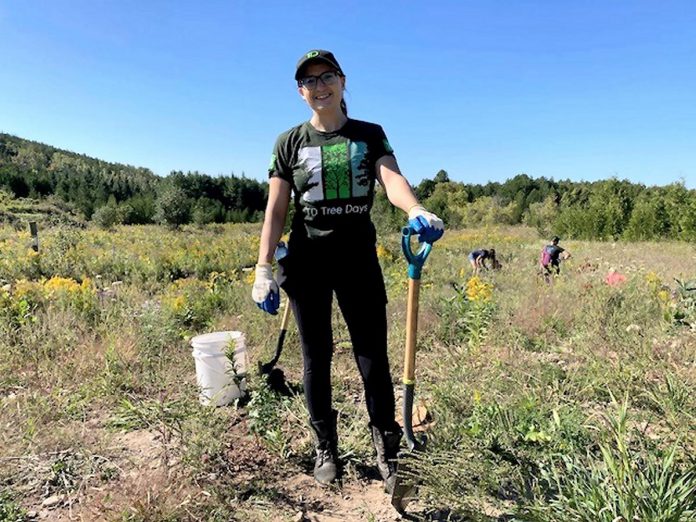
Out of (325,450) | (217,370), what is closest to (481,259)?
(217,370)

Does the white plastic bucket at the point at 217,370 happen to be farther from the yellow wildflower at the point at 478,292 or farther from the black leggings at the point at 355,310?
the yellow wildflower at the point at 478,292

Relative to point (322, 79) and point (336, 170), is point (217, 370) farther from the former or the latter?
point (322, 79)

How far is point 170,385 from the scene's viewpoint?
10.3 feet

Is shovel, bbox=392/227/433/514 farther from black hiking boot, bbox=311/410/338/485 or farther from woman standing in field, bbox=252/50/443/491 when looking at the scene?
black hiking boot, bbox=311/410/338/485

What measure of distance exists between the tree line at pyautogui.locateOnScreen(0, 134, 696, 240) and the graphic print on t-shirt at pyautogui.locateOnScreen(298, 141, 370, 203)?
1040 cm

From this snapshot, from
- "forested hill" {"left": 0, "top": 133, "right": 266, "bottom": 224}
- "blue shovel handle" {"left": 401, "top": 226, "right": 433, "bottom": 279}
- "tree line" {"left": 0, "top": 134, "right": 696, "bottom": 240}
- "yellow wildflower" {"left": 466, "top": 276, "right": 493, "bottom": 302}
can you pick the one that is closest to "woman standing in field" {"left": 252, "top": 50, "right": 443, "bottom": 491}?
"blue shovel handle" {"left": 401, "top": 226, "right": 433, "bottom": 279}

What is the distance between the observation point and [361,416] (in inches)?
107

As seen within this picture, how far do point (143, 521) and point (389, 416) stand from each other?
1056 millimetres

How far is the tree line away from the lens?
2241cm

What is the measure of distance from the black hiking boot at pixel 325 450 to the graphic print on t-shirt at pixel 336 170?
1.08 meters

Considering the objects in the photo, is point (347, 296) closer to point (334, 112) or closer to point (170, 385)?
point (334, 112)

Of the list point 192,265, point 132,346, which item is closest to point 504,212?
point 192,265

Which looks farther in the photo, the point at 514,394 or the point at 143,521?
the point at 514,394

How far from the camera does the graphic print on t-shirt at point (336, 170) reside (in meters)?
1.97
